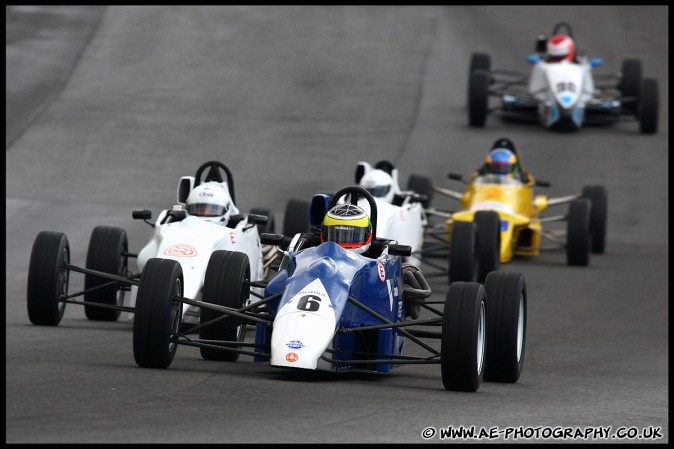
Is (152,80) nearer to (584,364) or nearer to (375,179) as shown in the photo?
(375,179)

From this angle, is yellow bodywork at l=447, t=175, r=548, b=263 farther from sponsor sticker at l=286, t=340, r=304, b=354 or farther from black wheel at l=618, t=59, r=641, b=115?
sponsor sticker at l=286, t=340, r=304, b=354

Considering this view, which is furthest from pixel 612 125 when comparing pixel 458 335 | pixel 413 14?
pixel 458 335

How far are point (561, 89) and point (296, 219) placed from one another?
11265mm

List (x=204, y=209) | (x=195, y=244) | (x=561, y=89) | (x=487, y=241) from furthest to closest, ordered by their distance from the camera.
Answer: (x=561, y=89)
(x=487, y=241)
(x=204, y=209)
(x=195, y=244)

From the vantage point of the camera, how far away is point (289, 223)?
19.5 meters

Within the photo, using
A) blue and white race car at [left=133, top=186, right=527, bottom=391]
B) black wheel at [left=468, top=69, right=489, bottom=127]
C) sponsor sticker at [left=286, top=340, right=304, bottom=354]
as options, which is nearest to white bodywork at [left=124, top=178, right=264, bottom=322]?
blue and white race car at [left=133, top=186, right=527, bottom=391]

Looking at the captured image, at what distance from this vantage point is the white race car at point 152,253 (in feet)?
49.4

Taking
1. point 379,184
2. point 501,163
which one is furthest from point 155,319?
point 501,163

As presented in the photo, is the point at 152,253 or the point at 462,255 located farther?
the point at 462,255

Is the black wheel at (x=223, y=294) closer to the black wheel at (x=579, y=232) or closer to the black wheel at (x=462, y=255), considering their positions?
the black wheel at (x=462, y=255)

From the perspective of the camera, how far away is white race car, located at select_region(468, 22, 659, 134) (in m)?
29.4

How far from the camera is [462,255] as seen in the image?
18688 millimetres

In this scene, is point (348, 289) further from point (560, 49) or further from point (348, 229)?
point (560, 49)

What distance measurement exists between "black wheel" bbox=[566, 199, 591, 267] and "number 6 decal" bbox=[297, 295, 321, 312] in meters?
9.57
